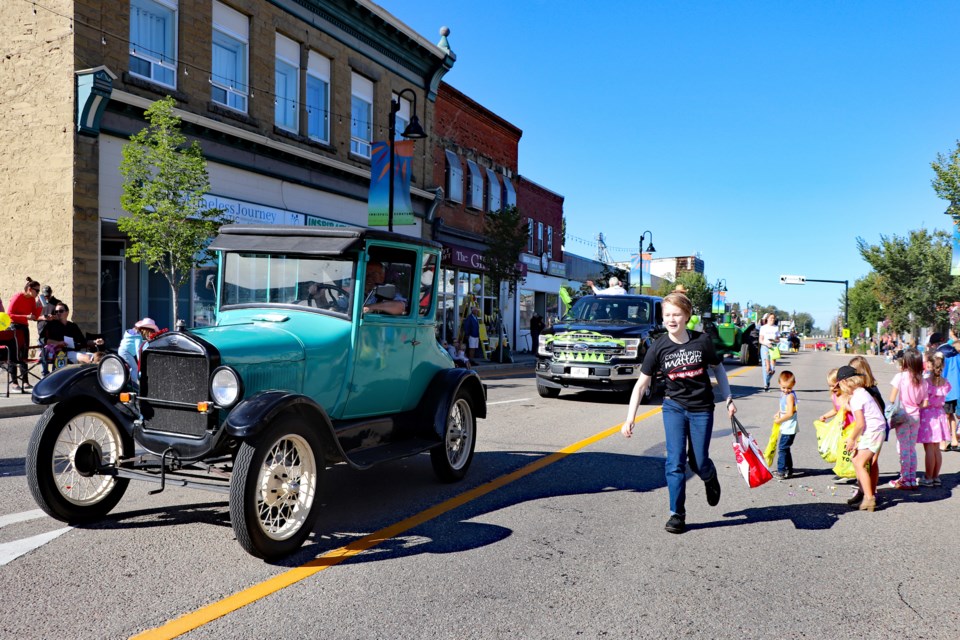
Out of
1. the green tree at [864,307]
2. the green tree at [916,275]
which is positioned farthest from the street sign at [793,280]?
the green tree at [916,275]

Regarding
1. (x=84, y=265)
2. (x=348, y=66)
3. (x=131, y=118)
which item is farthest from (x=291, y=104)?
(x=84, y=265)

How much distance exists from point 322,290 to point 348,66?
18544 mm

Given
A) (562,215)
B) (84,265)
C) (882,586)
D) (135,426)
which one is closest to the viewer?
(882,586)

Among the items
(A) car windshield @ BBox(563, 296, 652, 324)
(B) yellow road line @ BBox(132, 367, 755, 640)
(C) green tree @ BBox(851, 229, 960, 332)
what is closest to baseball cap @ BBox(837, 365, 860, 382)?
(B) yellow road line @ BBox(132, 367, 755, 640)

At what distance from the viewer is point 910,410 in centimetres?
736

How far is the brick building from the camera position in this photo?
1477 cm

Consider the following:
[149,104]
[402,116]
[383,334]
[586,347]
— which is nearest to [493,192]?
[402,116]

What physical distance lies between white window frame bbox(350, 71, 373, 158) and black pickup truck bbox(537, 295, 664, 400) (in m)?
11.2

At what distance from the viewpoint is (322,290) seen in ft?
18.9

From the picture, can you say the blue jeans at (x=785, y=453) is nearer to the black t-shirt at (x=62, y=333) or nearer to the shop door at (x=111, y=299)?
the black t-shirt at (x=62, y=333)

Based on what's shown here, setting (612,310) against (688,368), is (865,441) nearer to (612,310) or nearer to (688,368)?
(688,368)

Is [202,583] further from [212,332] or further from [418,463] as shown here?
[418,463]

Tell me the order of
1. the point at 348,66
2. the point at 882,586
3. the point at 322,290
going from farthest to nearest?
the point at 348,66 → the point at 322,290 → the point at 882,586

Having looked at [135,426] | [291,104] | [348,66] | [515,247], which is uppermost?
[348,66]
